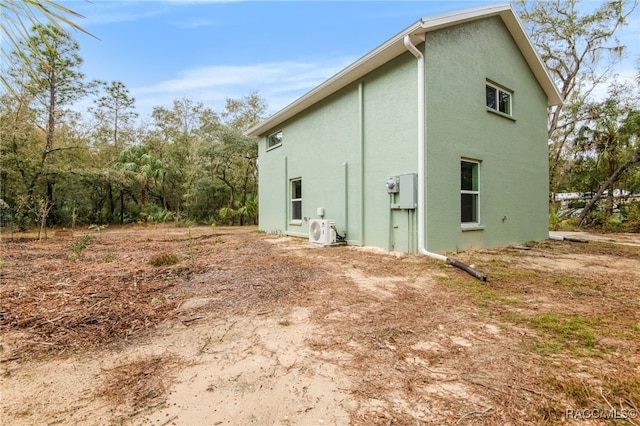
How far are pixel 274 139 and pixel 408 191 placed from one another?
23.2 feet

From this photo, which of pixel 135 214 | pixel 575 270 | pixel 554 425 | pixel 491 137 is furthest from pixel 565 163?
pixel 135 214

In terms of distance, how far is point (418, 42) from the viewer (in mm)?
5551

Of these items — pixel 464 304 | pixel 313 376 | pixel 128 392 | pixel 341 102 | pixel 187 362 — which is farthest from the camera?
pixel 341 102

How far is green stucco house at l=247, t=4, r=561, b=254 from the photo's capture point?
225 inches

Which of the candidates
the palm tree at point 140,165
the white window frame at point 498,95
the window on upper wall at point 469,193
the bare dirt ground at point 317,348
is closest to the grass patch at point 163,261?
the bare dirt ground at point 317,348

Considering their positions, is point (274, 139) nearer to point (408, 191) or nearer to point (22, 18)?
point (408, 191)

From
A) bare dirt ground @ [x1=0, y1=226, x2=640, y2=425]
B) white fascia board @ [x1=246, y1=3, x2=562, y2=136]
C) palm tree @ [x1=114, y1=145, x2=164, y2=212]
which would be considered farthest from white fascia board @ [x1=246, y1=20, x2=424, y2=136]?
palm tree @ [x1=114, y1=145, x2=164, y2=212]

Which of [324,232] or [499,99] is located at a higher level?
[499,99]

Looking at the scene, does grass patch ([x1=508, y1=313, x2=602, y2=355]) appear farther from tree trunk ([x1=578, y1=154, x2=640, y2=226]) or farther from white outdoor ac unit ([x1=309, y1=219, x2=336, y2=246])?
tree trunk ([x1=578, y1=154, x2=640, y2=226])

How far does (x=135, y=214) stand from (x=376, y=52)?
16.5 meters

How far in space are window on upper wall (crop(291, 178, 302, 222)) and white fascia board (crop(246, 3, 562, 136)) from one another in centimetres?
226

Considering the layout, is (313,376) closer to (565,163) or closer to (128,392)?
(128,392)

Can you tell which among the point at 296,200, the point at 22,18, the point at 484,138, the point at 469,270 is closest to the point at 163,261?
the point at 22,18

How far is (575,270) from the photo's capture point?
4.59m
